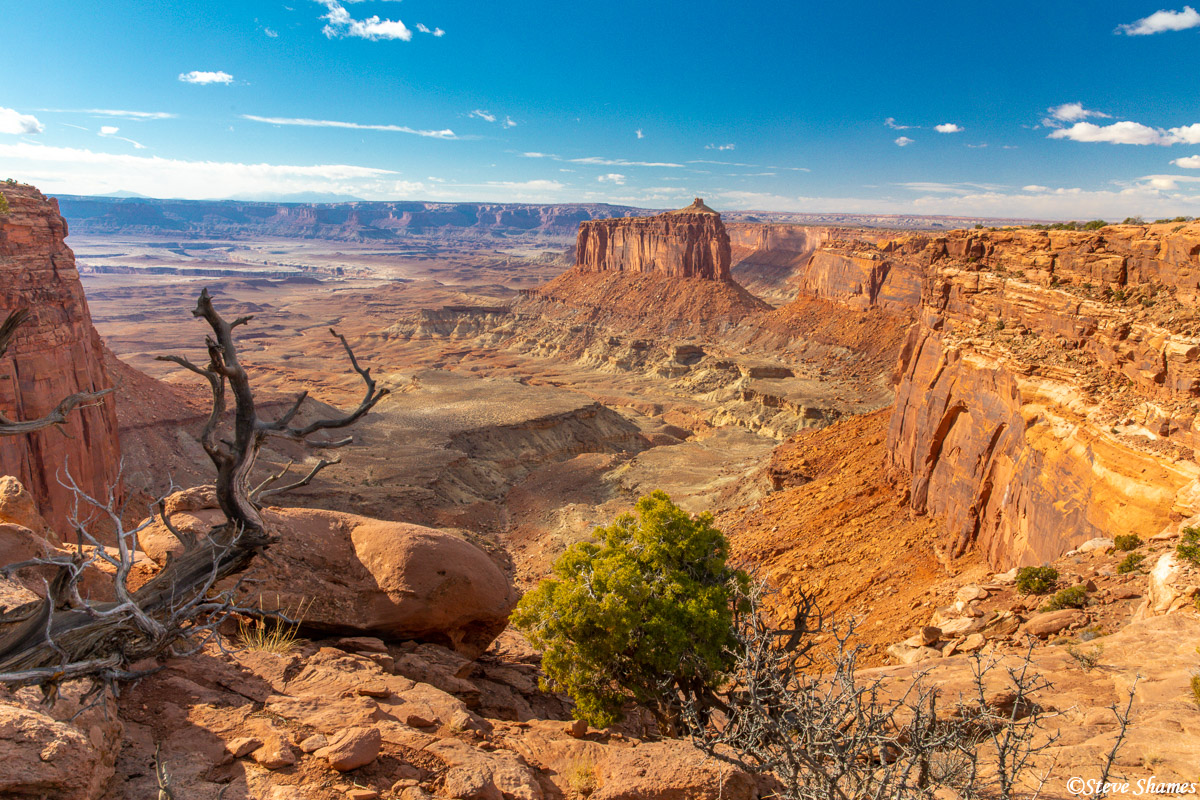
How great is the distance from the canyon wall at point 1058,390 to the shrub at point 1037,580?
7.51 feet

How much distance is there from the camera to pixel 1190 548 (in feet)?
41.7

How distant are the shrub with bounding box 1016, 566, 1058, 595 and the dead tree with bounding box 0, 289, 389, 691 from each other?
16.3 meters

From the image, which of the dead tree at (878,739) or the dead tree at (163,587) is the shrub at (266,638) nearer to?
the dead tree at (163,587)

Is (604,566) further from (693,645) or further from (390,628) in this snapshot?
(390,628)

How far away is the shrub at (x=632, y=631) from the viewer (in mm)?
12289

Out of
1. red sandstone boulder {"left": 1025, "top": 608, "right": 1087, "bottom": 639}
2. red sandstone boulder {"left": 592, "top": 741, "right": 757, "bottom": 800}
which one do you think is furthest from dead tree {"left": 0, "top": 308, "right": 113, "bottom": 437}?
red sandstone boulder {"left": 1025, "top": 608, "right": 1087, "bottom": 639}

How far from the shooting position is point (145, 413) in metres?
42.2

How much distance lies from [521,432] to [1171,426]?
46.3 metres

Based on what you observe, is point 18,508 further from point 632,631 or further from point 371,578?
point 632,631

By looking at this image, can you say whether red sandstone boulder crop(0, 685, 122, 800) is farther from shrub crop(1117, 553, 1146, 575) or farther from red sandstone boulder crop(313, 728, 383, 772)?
shrub crop(1117, 553, 1146, 575)

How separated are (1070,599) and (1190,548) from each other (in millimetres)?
2562

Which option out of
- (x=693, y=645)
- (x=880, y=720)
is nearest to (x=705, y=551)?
(x=693, y=645)

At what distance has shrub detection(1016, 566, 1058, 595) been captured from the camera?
15.3 meters

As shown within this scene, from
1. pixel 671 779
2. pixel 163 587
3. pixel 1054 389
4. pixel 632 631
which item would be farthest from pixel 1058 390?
pixel 163 587
